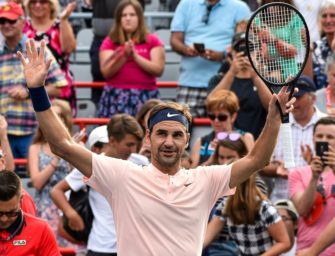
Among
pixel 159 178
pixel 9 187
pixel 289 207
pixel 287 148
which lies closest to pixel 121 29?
pixel 289 207

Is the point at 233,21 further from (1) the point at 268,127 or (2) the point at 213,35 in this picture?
(1) the point at 268,127

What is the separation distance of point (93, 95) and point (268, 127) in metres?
6.60

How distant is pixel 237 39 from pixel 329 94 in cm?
104

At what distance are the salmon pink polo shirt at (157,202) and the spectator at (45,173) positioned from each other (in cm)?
372

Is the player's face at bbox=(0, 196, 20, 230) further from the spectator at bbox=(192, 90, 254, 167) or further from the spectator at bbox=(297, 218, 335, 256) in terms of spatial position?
the spectator at bbox=(192, 90, 254, 167)

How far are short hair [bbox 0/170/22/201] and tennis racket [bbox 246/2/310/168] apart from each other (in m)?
1.77

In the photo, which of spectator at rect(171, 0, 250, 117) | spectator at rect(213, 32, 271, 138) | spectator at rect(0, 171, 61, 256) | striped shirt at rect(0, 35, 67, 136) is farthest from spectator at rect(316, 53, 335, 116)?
spectator at rect(0, 171, 61, 256)

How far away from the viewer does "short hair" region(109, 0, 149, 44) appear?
11711 millimetres

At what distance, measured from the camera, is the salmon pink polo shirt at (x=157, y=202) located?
645 centimetres

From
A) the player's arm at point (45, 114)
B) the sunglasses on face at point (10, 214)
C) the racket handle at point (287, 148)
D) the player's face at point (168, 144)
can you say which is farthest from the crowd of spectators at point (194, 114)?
the racket handle at point (287, 148)

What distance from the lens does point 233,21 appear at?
12008 mm

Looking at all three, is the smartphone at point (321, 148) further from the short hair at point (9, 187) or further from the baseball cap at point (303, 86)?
the short hair at point (9, 187)

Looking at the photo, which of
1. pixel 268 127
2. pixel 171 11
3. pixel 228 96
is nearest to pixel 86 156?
pixel 268 127

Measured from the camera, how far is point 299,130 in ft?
34.0
